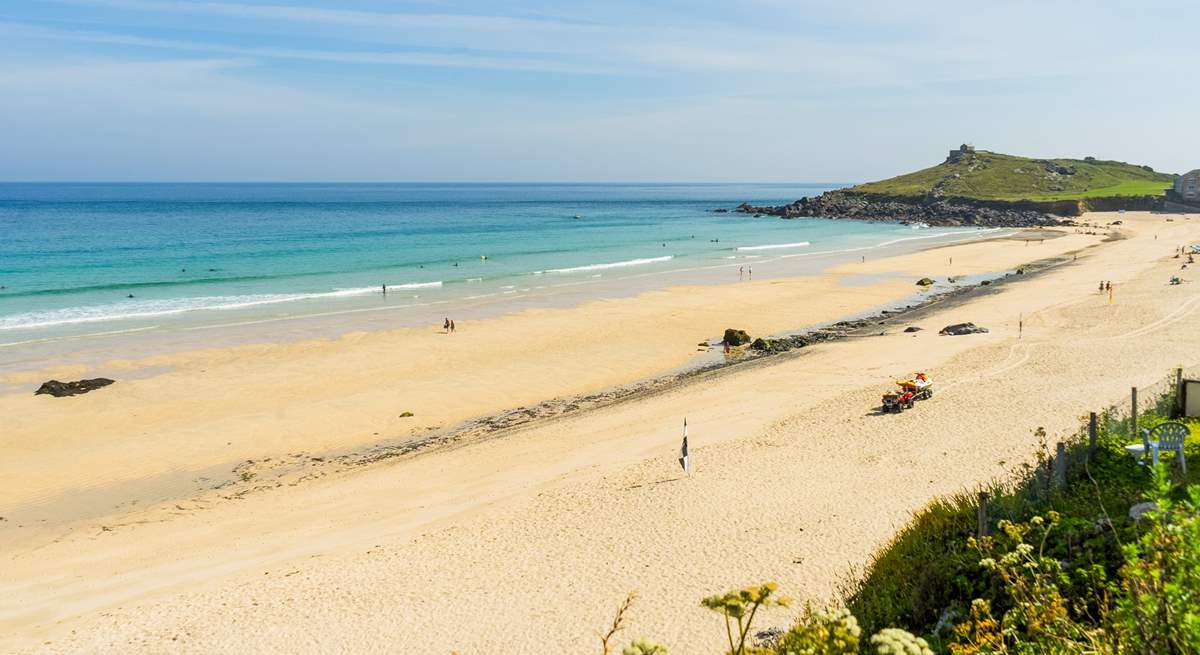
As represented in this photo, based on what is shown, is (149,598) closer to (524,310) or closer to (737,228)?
(524,310)

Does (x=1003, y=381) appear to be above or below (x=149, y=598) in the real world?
above

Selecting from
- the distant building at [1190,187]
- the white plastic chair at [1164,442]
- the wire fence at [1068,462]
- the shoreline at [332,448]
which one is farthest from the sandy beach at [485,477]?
the distant building at [1190,187]

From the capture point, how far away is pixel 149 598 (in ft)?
39.4

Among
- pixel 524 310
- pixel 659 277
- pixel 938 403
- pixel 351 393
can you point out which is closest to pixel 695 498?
pixel 938 403

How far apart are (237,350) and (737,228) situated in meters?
77.5

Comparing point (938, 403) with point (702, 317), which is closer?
point (938, 403)

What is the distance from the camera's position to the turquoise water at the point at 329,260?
4047 cm

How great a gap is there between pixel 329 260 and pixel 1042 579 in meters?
60.1

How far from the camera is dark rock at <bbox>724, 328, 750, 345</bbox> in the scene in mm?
30266

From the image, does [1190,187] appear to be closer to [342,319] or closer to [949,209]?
[949,209]

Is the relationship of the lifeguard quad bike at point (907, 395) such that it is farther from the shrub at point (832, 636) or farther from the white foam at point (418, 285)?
the white foam at point (418, 285)

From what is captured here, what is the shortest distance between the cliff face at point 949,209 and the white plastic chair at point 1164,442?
304ft

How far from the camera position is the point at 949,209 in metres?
112

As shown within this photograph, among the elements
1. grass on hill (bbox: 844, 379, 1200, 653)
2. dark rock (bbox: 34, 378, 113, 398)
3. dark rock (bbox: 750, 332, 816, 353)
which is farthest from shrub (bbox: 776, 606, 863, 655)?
dark rock (bbox: 34, 378, 113, 398)
